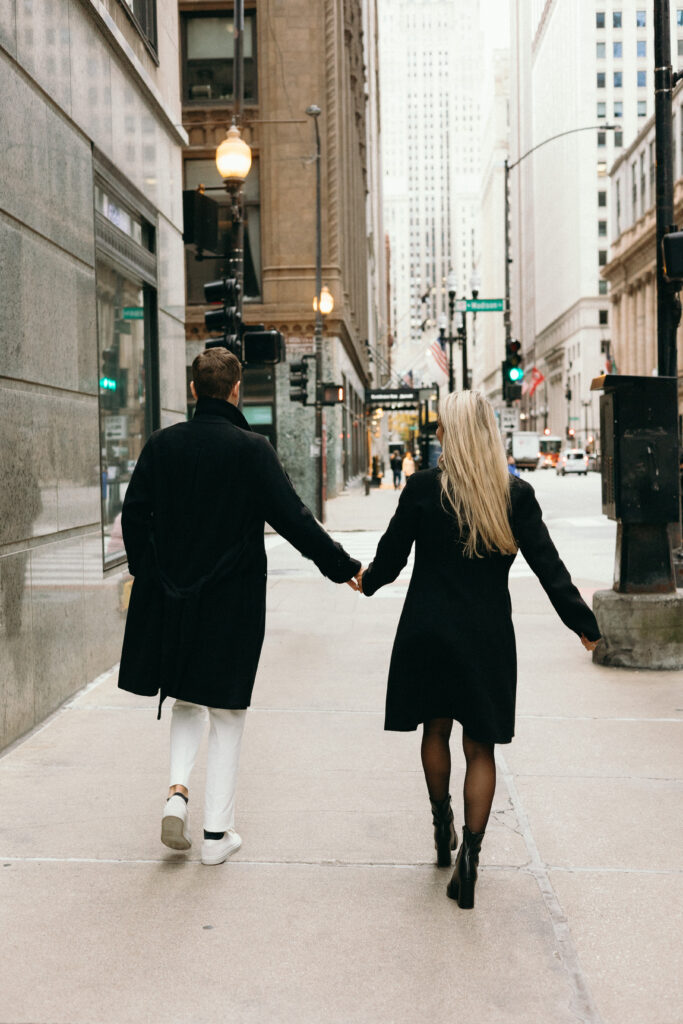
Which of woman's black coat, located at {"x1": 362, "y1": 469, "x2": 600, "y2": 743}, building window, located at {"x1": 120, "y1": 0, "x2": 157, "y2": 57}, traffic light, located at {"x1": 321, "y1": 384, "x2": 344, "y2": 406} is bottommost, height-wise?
woman's black coat, located at {"x1": 362, "y1": 469, "x2": 600, "y2": 743}

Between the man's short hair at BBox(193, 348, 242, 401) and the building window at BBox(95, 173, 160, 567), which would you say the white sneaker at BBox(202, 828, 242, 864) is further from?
the building window at BBox(95, 173, 160, 567)

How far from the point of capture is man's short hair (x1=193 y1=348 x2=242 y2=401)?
471 cm

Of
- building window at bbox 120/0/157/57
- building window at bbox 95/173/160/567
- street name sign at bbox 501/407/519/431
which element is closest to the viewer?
building window at bbox 95/173/160/567

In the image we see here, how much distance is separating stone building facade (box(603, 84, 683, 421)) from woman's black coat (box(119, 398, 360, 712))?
279ft

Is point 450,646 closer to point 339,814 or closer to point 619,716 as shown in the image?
point 339,814

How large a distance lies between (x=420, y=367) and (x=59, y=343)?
98724 millimetres

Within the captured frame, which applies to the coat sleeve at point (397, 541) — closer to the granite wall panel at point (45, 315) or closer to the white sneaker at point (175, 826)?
the white sneaker at point (175, 826)

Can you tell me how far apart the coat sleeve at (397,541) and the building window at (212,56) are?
30260mm

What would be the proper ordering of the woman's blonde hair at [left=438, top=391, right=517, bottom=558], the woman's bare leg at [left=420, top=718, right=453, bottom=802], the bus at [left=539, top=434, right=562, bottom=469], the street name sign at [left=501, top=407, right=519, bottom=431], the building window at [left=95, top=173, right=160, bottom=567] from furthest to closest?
the bus at [left=539, top=434, right=562, bottom=469], the street name sign at [left=501, top=407, right=519, bottom=431], the building window at [left=95, top=173, right=160, bottom=567], the woman's bare leg at [left=420, top=718, right=453, bottom=802], the woman's blonde hair at [left=438, top=391, right=517, bottom=558]

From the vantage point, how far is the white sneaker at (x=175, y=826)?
181 inches

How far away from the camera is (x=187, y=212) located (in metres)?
13.2

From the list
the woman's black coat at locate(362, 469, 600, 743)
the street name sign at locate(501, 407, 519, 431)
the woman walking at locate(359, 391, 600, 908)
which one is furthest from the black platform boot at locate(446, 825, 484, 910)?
the street name sign at locate(501, 407, 519, 431)

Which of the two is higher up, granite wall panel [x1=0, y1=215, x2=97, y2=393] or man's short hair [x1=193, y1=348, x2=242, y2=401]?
Answer: granite wall panel [x1=0, y1=215, x2=97, y2=393]

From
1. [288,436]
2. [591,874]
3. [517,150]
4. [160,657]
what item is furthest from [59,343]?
[517,150]
